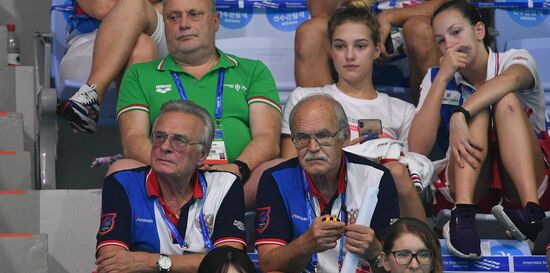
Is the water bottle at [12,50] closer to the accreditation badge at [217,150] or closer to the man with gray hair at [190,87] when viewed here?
the man with gray hair at [190,87]

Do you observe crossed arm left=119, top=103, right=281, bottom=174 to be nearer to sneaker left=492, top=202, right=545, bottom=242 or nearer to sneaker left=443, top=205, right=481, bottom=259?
sneaker left=443, top=205, right=481, bottom=259

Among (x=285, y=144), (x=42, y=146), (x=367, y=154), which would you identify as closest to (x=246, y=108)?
(x=285, y=144)

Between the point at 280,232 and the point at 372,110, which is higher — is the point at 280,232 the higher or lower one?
the lower one

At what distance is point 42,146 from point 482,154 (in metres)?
1.97

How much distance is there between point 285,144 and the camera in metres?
5.55

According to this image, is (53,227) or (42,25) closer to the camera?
(53,227)

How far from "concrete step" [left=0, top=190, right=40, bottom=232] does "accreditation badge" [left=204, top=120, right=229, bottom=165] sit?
76cm

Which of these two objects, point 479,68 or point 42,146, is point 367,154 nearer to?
point 479,68

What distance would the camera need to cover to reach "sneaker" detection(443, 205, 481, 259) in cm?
490

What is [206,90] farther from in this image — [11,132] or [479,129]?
[479,129]

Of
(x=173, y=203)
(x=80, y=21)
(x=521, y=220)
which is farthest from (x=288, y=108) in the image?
(x=80, y=21)

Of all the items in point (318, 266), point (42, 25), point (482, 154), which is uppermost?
point (42, 25)

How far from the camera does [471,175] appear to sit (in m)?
5.17

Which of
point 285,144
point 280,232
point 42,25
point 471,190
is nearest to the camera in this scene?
point 280,232
